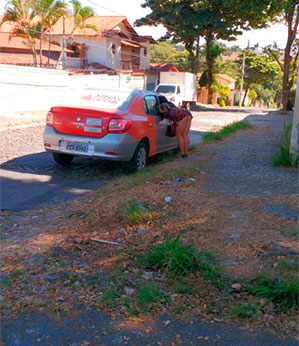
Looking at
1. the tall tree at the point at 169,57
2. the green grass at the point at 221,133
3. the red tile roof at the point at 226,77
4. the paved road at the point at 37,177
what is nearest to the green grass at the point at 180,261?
the paved road at the point at 37,177

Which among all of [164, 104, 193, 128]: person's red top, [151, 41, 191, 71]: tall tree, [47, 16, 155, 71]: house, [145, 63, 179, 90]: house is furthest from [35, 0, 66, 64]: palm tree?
[151, 41, 191, 71]: tall tree

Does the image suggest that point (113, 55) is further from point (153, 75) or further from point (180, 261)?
point (180, 261)

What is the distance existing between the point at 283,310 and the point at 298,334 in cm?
23

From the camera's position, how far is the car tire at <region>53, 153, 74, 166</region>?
342 inches

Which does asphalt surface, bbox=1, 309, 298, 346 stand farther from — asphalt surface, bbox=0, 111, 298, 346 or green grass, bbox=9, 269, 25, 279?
green grass, bbox=9, 269, 25, 279

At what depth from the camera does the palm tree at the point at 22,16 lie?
2894 centimetres

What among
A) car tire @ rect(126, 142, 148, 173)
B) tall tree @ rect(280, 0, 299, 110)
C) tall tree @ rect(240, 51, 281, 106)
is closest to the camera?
car tire @ rect(126, 142, 148, 173)

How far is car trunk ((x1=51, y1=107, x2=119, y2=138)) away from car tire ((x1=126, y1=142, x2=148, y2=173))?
0.78m

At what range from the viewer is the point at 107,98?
8.44 meters

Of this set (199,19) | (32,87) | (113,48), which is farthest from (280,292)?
(113,48)

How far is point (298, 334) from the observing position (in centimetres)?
300

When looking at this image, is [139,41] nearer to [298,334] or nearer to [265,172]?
[265,172]

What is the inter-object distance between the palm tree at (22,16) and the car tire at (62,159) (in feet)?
75.9

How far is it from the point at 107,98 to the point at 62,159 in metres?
1.47
